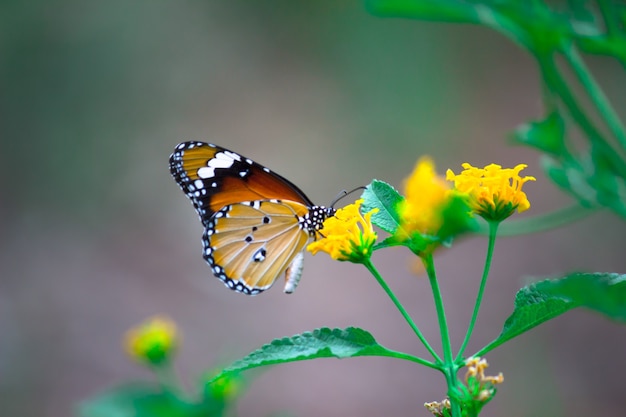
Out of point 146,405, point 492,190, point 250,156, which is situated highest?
point 250,156

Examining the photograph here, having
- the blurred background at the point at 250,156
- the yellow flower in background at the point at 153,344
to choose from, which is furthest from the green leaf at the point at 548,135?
the blurred background at the point at 250,156

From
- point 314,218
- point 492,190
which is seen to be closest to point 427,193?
point 492,190

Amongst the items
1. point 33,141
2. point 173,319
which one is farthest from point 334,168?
point 33,141

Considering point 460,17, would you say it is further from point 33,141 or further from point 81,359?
point 33,141

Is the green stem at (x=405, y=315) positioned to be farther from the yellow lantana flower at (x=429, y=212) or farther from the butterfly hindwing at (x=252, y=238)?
the butterfly hindwing at (x=252, y=238)

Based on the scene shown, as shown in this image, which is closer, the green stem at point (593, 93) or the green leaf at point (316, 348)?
the green stem at point (593, 93)

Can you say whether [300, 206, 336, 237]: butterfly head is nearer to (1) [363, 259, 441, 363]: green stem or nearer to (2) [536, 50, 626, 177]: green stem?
(1) [363, 259, 441, 363]: green stem

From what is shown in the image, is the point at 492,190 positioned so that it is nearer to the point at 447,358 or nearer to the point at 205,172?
the point at 447,358
